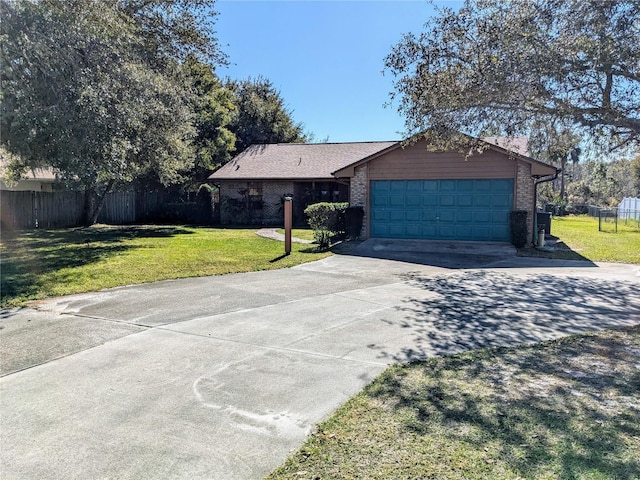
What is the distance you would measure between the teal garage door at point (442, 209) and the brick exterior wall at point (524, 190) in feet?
0.81

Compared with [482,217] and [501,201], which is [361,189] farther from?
[501,201]

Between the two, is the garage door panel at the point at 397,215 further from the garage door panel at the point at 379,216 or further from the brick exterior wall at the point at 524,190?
the brick exterior wall at the point at 524,190

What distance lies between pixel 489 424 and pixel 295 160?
2350cm

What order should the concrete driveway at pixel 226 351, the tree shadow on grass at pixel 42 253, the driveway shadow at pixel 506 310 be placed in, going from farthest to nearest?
the tree shadow on grass at pixel 42 253
the driveway shadow at pixel 506 310
the concrete driveway at pixel 226 351

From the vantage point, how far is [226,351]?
4.99 meters

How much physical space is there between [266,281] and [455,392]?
228 inches

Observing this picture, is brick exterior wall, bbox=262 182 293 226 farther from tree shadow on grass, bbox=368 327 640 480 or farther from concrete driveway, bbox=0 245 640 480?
tree shadow on grass, bbox=368 327 640 480

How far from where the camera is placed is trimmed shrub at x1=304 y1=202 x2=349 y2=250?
14883mm

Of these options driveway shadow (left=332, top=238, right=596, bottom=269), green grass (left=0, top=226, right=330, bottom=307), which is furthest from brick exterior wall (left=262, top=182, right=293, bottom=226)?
driveway shadow (left=332, top=238, right=596, bottom=269)

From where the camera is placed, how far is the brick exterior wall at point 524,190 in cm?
1462

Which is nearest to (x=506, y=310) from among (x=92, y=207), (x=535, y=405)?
(x=535, y=405)

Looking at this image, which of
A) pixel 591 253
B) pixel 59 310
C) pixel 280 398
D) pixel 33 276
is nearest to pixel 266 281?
pixel 59 310

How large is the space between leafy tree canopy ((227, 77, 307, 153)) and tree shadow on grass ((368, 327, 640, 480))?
30443mm

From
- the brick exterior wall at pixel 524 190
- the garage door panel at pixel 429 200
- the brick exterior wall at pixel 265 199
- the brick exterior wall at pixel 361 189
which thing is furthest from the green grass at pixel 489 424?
the brick exterior wall at pixel 265 199
